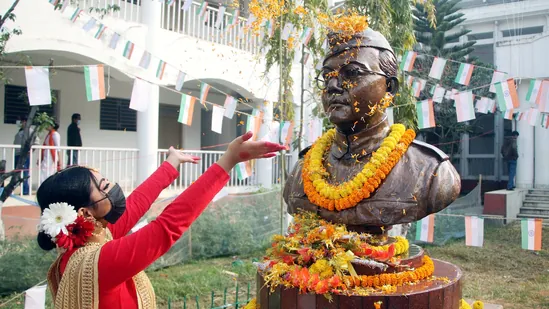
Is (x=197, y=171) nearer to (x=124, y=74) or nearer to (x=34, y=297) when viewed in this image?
(x=124, y=74)

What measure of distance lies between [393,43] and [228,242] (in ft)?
13.6

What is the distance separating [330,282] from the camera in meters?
2.59

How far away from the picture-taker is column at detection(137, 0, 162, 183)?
9.59 metres

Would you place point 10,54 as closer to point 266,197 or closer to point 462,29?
point 266,197

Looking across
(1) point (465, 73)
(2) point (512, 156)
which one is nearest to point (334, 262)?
(1) point (465, 73)

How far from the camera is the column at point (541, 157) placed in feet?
42.3

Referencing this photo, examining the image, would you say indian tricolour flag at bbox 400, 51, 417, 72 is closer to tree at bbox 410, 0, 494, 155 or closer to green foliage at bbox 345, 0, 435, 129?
green foliage at bbox 345, 0, 435, 129

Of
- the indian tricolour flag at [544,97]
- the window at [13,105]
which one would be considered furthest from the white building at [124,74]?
the indian tricolour flag at [544,97]

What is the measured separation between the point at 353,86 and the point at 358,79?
0.18 feet

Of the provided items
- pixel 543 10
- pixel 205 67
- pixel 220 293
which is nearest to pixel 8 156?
pixel 205 67

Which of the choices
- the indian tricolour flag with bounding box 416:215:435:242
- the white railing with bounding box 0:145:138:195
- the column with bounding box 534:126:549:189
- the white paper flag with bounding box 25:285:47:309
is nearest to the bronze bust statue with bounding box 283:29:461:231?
the white paper flag with bounding box 25:285:47:309

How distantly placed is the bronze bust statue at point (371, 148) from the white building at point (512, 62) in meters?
8.80

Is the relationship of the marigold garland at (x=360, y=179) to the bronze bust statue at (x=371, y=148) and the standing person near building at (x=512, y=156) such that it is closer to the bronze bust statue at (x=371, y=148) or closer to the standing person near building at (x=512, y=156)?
the bronze bust statue at (x=371, y=148)

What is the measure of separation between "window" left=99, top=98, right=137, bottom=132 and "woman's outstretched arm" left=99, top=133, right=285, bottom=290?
34.0 ft
